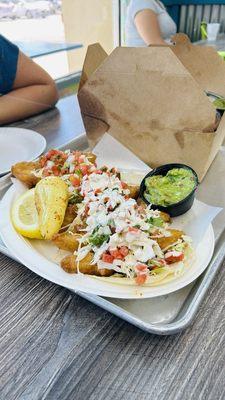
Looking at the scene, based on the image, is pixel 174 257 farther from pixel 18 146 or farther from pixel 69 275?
pixel 18 146

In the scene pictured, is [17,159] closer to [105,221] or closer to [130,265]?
→ [105,221]

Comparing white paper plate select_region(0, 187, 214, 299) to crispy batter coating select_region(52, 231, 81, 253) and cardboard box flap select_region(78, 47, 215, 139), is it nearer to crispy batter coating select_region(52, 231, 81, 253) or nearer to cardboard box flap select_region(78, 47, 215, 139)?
crispy batter coating select_region(52, 231, 81, 253)

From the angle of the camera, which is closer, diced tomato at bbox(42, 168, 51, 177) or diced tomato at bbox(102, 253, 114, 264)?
diced tomato at bbox(102, 253, 114, 264)

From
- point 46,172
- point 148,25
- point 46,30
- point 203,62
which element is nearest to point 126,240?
point 46,172

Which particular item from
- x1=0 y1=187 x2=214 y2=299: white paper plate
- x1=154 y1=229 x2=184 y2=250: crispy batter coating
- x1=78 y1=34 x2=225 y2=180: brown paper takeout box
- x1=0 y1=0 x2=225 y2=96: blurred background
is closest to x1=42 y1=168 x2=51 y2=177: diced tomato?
x1=0 y1=187 x2=214 y2=299: white paper plate

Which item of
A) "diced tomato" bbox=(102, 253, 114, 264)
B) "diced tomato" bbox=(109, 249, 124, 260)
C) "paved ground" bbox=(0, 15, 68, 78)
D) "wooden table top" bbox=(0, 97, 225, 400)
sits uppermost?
"diced tomato" bbox=(109, 249, 124, 260)

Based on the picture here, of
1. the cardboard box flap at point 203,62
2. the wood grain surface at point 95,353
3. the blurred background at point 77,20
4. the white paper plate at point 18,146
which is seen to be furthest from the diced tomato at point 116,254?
the blurred background at point 77,20
